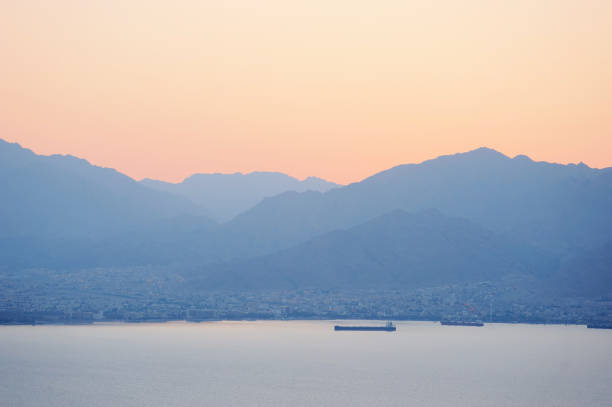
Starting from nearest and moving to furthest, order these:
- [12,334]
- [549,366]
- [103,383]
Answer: [103,383], [549,366], [12,334]

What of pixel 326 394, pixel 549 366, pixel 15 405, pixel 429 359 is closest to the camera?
pixel 15 405

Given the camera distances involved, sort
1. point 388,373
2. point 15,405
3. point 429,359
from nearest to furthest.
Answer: point 15,405
point 388,373
point 429,359

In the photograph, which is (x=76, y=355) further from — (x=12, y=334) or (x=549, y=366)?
(x=549, y=366)

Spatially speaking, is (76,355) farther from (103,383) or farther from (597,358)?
(597,358)

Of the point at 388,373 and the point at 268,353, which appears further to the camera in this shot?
the point at 268,353

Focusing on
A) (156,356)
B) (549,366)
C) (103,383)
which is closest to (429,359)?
(549,366)

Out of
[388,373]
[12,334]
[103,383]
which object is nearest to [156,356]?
[103,383]
